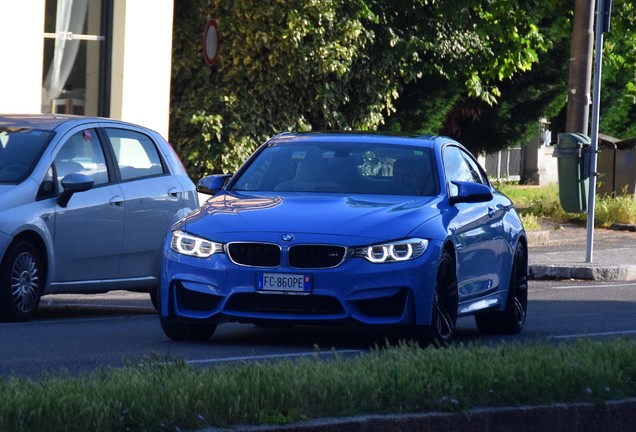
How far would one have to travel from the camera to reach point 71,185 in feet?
39.4

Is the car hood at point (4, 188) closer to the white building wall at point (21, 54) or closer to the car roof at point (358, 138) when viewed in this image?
the car roof at point (358, 138)

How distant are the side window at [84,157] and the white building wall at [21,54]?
22.7ft

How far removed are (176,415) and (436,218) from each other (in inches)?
172

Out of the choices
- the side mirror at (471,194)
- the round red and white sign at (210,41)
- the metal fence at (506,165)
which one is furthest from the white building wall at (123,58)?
the metal fence at (506,165)

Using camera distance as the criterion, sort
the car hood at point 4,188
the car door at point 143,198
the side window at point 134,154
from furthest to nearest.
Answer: the side window at point 134,154, the car door at point 143,198, the car hood at point 4,188

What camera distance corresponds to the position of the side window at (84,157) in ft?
40.4

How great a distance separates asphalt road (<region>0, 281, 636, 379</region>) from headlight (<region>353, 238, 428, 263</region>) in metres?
0.60

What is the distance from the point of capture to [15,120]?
12.7 meters

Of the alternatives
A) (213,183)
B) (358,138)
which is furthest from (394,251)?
(213,183)

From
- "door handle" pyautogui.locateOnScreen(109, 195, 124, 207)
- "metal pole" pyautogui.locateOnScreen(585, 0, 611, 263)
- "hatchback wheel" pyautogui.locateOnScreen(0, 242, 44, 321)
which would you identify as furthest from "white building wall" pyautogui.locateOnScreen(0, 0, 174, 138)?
"hatchback wheel" pyautogui.locateOnScreen(0, 242, 44, 321)

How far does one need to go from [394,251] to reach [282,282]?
716 millimetres

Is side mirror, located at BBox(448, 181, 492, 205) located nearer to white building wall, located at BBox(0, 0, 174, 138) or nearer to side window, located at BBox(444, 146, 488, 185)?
side window, located at BBox(444, 146, 488, 185)

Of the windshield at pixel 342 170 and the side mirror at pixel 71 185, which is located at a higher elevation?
the windshield at pixel 342 170

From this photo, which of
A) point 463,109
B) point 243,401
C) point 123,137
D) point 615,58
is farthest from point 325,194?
point 615,58
